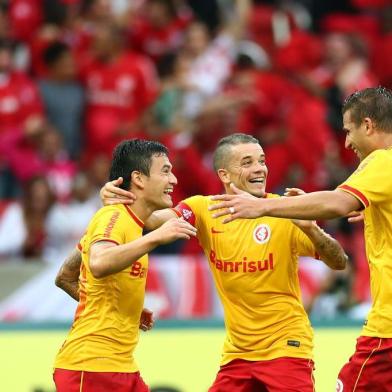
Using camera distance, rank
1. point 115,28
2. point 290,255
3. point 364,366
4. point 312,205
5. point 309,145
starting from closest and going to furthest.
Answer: point 312,205 < point 364,366 < point 290,255 < point 309,145 < point 115,28

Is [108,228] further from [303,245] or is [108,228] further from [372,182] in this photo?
[372,182]

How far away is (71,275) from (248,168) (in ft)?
3.88

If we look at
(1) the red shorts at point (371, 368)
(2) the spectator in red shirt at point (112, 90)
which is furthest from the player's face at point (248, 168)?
(2) the spectator in red shirt at point (112, 90)

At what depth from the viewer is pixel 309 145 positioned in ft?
39.9

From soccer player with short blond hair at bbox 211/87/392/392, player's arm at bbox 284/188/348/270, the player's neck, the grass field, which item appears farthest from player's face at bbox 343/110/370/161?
the grass field

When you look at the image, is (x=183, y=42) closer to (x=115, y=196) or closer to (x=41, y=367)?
(x=41, y=367)

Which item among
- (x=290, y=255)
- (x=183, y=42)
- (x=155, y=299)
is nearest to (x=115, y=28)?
(x=183, y=42)

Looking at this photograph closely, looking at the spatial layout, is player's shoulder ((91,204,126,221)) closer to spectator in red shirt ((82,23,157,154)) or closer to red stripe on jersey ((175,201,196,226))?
red stripe on jersey ((175,201,196,226))

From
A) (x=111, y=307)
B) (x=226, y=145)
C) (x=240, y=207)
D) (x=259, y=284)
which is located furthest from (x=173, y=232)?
(x=226, y=145)

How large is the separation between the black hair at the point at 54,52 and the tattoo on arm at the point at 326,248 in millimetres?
6589

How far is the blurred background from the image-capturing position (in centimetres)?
1042

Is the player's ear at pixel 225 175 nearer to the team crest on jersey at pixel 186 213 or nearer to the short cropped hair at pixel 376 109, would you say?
the team crest on jersey at pixel 186 213

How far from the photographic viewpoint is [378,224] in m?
6.29

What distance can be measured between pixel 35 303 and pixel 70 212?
116 cm
